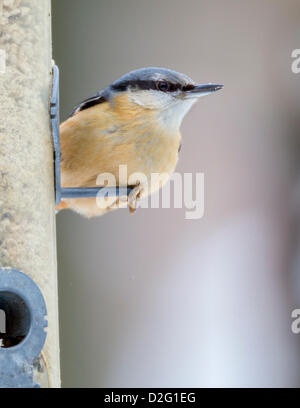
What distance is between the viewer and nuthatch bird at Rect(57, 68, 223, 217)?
1.97 m

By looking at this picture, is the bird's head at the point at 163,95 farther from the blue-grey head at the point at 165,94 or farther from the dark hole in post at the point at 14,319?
the dark hole in post at the point at 14,319

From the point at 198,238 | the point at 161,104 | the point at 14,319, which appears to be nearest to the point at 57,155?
the point at 14,319

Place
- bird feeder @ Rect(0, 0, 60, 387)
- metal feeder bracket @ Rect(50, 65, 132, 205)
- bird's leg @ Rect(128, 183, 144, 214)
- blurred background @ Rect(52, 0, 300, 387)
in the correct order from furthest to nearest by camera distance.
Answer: blurred background @ Rect(52, 0, 300, 387)
bird's leg @ Rect(128, 183, 144, 214)
metal feeder bracket @ Rect(50, 65, 132, 205)
bird feeder @ Rect(0, 0, 60, 387)

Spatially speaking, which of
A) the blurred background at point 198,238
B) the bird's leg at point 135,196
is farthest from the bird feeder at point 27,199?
the blurred background at point 198,238

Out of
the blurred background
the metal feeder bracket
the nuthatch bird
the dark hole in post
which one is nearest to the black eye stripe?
the nuthatch bird

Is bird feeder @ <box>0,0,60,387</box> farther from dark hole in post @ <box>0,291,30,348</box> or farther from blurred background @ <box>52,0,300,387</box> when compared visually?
blurred background @ <box>52,0,300,387</box>

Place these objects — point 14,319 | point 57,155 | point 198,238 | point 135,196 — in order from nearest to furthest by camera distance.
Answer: point 14,319, point 57,155, point 135,196, point 198,238

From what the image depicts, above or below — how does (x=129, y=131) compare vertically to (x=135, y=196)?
above

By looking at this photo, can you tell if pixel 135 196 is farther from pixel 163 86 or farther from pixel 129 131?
pixel 163 86

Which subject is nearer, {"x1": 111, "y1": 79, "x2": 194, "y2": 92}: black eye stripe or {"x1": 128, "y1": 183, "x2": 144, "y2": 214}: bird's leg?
{"x1": 128, "y1": 183, "x2": 144, "y2": 214}: bird's leg

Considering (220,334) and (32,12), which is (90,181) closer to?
(32,12)

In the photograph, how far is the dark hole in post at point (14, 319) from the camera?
1.41 meters

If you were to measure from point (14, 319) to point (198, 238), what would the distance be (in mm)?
2498

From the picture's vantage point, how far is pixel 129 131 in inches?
78.8
